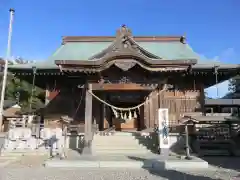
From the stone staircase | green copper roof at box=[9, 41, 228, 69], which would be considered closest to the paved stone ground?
the stone staircase

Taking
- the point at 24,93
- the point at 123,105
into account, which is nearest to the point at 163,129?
the point at 123,105

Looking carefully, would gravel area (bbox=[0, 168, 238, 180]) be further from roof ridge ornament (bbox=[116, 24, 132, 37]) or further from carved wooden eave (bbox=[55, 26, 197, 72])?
roof ridge ornament (bbox=[116, 24, 132, 37])

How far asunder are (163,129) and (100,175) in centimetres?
406

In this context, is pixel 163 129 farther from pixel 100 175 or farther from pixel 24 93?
pixel 24 93

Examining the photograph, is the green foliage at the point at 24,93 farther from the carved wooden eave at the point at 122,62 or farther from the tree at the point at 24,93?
the carved wooden eave at the point at 122,62

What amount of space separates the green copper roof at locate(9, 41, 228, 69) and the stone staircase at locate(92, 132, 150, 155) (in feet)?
22.5

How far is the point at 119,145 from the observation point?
1144 cm

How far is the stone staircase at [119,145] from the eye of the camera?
10891 mm

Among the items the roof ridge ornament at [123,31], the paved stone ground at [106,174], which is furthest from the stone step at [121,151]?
the roof ridge ornament at [123,31]

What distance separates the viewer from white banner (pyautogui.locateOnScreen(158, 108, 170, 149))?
9812 millimetres

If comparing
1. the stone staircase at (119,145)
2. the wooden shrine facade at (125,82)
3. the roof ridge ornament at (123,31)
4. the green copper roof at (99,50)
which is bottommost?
the stone staircase at (119,145)

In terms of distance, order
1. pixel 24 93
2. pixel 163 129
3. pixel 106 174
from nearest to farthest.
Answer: pixel 106 174 → pixel 163 129 → pixel 24 93

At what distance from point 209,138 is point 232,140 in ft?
3.81

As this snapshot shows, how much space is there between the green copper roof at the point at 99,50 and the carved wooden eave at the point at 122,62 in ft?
16.9
